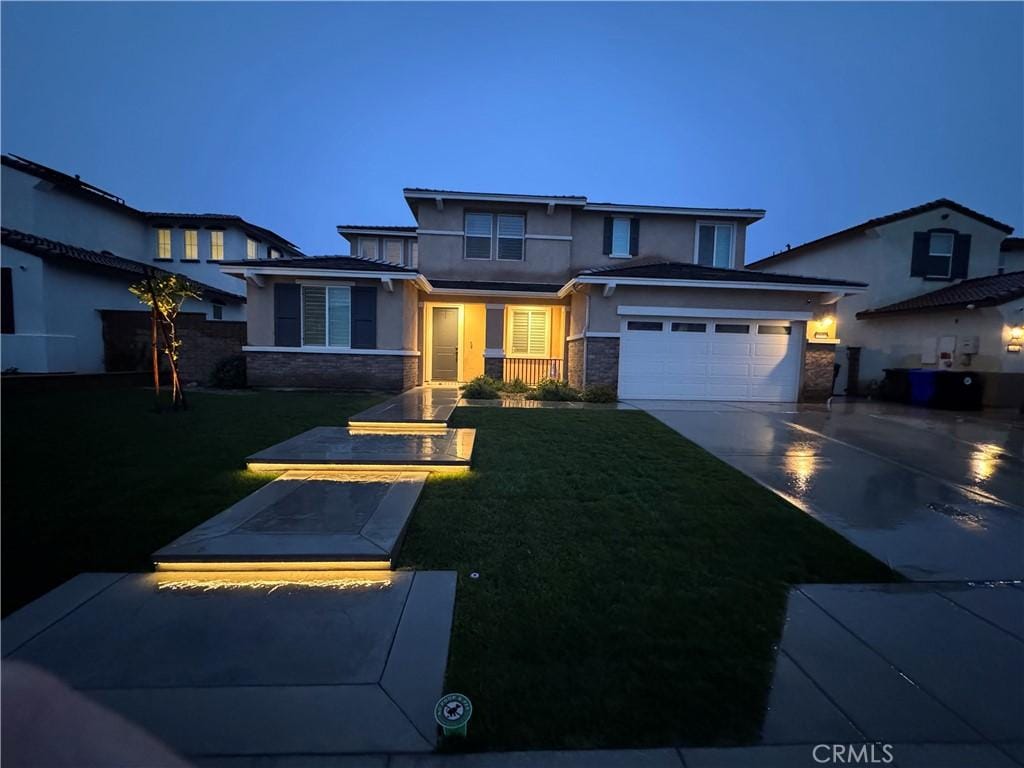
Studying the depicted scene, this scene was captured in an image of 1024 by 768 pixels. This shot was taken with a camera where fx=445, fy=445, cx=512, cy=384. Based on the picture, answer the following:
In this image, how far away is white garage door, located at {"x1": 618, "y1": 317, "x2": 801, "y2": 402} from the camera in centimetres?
1237

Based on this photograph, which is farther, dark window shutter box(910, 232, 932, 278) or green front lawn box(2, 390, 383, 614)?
dark window shutter box(910, 232, 932, 278)

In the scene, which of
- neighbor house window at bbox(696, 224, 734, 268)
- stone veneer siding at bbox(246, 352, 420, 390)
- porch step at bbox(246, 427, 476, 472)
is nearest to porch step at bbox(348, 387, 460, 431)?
porch step at bbox(246, 427, 476, 472)

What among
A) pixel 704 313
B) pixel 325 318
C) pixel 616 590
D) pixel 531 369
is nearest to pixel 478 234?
pixel 531 369

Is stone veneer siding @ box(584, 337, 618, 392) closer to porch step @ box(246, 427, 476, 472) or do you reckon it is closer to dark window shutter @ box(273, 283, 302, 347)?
porch step @ box(246, 427, 476, 472)

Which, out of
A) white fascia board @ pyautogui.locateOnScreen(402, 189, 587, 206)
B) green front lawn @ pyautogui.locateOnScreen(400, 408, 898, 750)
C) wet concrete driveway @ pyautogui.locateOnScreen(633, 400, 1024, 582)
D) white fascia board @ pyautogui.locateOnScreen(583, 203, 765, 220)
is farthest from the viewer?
white fascia board @ pyautogui.locateOnScreen(583, 203, 765, 220)

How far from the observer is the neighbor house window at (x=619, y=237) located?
52.4 feet

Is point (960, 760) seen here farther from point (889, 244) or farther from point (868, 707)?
point (889, 244)

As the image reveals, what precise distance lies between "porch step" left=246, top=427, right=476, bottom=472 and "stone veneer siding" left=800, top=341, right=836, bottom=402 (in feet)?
34.4

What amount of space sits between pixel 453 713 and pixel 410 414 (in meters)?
6.75

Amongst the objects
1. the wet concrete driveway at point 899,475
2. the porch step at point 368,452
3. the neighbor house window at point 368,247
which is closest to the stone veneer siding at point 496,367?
the wet concrete driveway at point 899,475

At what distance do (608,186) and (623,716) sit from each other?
17979 cm

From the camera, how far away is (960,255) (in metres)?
16.5

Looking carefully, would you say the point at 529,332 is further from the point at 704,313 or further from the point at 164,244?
the point at 164,244

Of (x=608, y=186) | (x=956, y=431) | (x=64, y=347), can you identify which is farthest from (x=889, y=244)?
(x=608, y=186)
